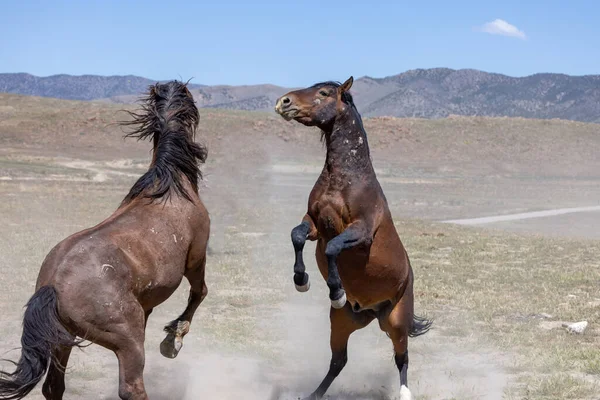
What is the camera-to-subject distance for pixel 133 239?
5258 mm

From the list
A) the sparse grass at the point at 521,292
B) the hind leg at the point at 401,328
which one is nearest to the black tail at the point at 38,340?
the hind leg at the point at 401,328

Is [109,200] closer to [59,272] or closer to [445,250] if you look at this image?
[445,250]

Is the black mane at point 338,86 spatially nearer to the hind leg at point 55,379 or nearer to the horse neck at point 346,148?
the horse neck at point 346,148

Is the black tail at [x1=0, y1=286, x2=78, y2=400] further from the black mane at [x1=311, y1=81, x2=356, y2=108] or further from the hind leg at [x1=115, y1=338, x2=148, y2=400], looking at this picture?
the black mane at [x1=311, y1=81, x2=356, y2=108]

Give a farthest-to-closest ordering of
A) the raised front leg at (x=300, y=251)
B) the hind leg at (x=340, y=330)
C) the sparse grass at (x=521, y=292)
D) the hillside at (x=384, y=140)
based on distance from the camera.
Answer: the hillside at (x=384, y=140) < the sparse grass at (x=521, y=292) < the hind leg at (x=340, y=330) < the raised front leg at (x=300, y=251)

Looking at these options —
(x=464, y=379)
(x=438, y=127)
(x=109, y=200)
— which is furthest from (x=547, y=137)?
(x=464, y=379)

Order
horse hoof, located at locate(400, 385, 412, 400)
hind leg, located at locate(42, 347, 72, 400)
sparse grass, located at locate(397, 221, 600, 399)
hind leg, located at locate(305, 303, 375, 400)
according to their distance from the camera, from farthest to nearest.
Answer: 1. sparse grass, located at locate(397, 221, 600, 399)
2. hind leg, located at locate(305, 303, 375, 400)
3. horse hoof, located at locate(400, 385, 412, 400)
4. hind leg, located at locate(42, 347, 72, 400)

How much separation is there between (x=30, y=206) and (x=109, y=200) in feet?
11.1

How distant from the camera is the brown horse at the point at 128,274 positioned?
467cm

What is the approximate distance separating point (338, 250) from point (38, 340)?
2029 millimetres

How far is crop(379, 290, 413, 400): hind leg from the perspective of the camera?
20.6 ft

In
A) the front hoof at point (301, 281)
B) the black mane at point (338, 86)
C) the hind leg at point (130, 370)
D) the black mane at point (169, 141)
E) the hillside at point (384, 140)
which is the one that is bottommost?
the hillside at point (384, 140)

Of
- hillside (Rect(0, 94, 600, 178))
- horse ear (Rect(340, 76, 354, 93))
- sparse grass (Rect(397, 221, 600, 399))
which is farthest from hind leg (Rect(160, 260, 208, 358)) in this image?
hillside (Rect(0, 94, 600, 178))

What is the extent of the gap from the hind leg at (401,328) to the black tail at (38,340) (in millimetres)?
2586
